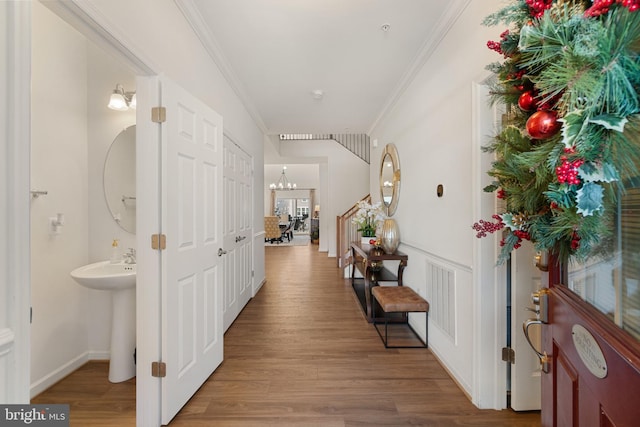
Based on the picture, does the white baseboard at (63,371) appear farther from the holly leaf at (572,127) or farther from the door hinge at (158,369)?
the holly leaf at (572,127)

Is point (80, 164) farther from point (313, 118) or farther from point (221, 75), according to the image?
point (313, 118)

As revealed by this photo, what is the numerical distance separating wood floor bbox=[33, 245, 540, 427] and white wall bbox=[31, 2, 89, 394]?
1.02 feet

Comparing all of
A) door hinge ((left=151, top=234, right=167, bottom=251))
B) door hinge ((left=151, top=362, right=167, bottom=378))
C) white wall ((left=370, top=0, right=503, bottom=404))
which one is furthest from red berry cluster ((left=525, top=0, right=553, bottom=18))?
door hinge ((left=151, top=362, right=167, bottom=378))

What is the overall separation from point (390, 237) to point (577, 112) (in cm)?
270

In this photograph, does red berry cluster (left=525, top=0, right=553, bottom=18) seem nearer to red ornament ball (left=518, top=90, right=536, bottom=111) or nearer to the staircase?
red ornament ball (left=518, top=90, right=536, bottom=111)

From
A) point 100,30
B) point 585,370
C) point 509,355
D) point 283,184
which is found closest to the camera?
point 585,370

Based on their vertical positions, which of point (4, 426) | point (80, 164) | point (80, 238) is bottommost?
point (4, 426)

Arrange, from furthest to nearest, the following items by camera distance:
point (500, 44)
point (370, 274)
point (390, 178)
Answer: point (390, 178) < point (370, 274) < point (500, 44)

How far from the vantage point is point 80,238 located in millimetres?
2252

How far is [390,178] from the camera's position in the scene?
370cm

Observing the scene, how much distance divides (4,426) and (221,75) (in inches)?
107

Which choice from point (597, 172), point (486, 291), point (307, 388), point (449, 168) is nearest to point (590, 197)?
point (597, 172)

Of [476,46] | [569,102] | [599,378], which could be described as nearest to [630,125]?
[569,102]

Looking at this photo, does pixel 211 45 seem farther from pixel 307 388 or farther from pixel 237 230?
pixel 307 388
